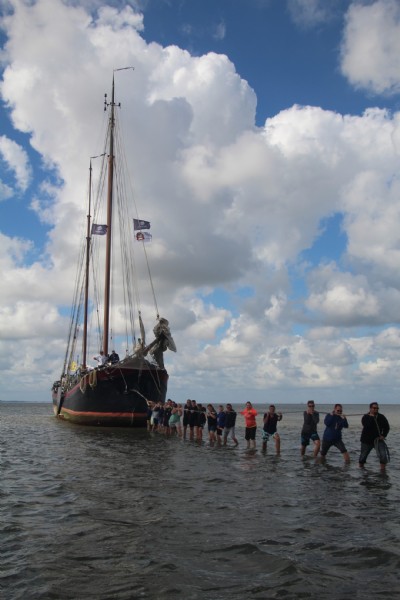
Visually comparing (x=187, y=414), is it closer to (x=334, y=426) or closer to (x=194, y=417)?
(x=194, y=417)

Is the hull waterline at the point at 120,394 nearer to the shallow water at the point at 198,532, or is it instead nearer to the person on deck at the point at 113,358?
the person on deck at the point at 113,358

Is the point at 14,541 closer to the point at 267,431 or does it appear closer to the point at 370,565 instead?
the point at 370,565

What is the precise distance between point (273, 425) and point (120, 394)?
14149 mm

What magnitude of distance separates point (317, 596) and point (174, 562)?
1.88m

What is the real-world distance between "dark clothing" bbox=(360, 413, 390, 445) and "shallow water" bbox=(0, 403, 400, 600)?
0.94 meters

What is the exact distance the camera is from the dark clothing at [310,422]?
54.3ft

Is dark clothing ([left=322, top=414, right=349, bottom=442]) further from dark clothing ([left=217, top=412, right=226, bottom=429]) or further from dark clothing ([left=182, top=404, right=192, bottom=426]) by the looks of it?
dark clothing ([left=182, top=404, right=192, bottom=426])

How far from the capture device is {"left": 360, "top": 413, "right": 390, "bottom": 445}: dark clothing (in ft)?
45.3

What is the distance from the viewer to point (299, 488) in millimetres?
11414

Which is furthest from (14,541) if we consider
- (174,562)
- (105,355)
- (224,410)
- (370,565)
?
(105,355)

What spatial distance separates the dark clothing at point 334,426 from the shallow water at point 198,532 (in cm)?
114

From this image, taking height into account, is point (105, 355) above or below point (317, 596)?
above

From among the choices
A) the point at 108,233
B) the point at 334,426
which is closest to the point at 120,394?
the point at 108,233

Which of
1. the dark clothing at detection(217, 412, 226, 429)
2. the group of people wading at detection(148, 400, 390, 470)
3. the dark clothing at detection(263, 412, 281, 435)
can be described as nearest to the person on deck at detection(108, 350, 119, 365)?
the group of people wading at detection(148, 400, 390, 470)
